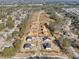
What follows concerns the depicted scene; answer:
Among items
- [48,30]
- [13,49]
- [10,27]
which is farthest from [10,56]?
[10,27]

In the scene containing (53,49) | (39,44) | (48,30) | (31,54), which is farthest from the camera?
(48,30)

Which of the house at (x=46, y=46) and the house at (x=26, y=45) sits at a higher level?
the house at (x=26, y=45)

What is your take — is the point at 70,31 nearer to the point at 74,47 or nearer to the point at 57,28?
the point at 57,28

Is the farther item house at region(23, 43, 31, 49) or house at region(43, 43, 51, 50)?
house at region(23, 43, 31, 49)

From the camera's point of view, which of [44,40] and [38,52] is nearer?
[38,52]

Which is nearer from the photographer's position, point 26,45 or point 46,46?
point 46,46

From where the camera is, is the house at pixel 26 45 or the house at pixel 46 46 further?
the house at pixel 26 45

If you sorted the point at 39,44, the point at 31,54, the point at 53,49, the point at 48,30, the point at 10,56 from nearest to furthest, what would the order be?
the point at 10,56
the point at 31,54
the point at 53,49
the point at 39,44
the point at 48,30

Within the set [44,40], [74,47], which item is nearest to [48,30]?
[44,40]

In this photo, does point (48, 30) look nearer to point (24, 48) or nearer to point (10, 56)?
point (24, 48)

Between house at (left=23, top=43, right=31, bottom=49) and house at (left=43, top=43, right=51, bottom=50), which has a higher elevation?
house at (left=23, top=43, right=31, bottom=49)
